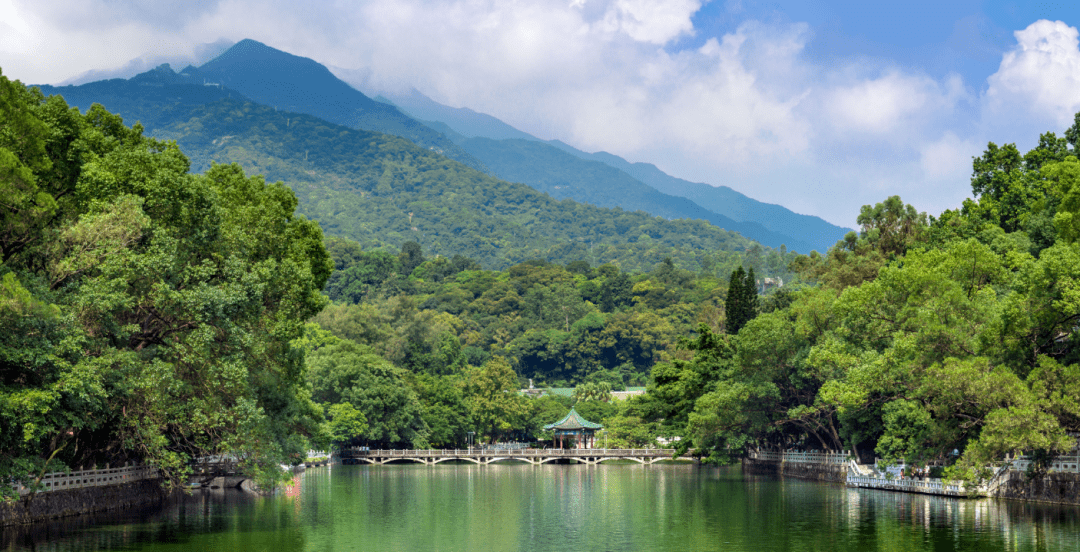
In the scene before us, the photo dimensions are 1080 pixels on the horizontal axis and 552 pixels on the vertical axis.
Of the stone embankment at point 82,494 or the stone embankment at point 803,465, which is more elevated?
the stone embankment at point 82,494

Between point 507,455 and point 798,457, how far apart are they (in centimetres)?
3694

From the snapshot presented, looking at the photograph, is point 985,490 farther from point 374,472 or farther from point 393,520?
point 374,472

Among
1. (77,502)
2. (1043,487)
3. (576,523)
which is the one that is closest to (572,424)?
(576,523)

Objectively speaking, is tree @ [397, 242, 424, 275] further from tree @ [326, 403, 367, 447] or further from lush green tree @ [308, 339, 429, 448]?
tree @ [326, 403, 367, 447]

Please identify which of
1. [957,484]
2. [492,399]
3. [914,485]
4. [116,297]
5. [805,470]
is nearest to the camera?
[116,297]

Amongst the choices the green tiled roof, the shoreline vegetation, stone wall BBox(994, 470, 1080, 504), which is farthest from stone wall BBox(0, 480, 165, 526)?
the green tiled roof

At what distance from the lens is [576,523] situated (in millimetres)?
31109

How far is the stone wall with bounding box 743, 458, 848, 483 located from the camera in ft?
161

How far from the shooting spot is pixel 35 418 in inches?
883

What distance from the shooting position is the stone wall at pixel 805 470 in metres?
48.9

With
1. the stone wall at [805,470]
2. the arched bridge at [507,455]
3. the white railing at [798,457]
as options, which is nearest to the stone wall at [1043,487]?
the stone wall at [805,470]

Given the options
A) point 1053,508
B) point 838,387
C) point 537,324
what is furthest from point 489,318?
point 1053,508

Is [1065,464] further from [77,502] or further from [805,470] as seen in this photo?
[77,502]

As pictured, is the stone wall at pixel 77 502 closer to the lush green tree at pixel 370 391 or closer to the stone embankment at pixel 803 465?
the stone embankment at pixel 803 465
